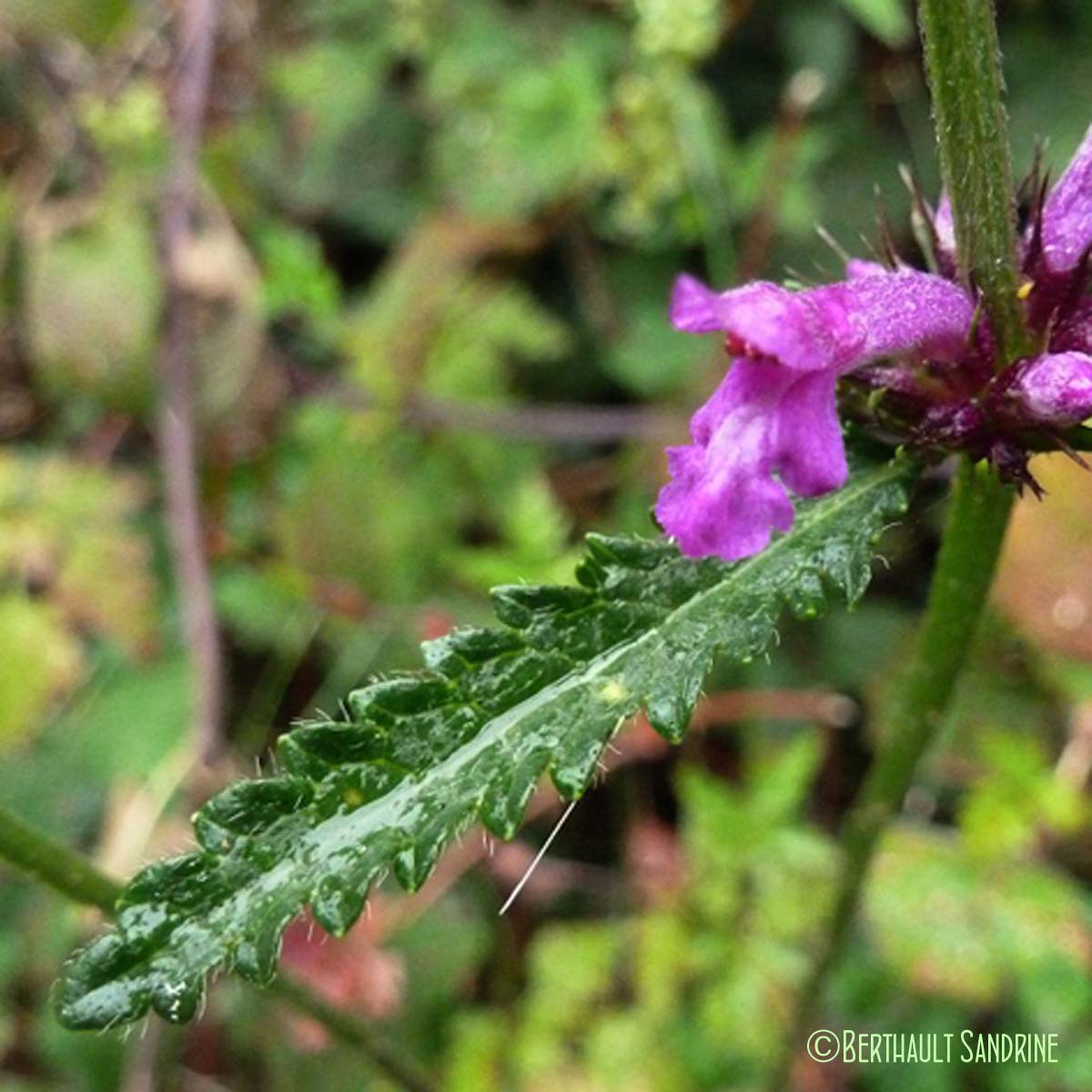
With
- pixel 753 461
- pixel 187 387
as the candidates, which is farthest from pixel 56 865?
pixel 187 387

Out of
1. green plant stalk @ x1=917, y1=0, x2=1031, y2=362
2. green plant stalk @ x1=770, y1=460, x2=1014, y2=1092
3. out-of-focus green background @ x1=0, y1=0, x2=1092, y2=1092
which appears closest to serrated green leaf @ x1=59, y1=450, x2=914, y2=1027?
green plant stalk @ x1=770, y1=460, x2=1014, y2=1092

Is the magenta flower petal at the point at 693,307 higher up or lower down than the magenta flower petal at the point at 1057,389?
higher up

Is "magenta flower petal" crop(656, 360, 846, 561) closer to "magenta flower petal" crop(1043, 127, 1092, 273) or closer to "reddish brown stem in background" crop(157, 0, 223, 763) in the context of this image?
"magenta flower petal" crop(1043, 127, 1092, 273)

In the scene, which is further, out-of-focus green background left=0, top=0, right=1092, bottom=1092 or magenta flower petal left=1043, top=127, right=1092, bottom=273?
out-of-focus green background left=0, top=0, right=1092, bottom=1092

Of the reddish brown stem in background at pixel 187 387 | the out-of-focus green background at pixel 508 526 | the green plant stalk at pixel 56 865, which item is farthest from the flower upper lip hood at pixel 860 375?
the reddish brown stem in background at pixel 187 387

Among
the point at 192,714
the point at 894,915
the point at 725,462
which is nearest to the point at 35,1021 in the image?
the point at 192,714

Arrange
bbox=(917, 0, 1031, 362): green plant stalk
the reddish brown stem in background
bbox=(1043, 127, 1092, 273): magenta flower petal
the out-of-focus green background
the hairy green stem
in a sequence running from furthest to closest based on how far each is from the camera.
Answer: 1. the reddish brown stem in background
2. the out-of-focus green background
3. the hairy green stem
4. bbox=(1043, 127, 1092, 273): magenta flower petal
5. bbox=(917, 0, 1031, 362): green plant stalk

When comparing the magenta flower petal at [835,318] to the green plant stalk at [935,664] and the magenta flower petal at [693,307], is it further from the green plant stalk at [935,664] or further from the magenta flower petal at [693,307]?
the green plant stalk at [935,664]
